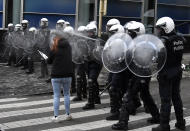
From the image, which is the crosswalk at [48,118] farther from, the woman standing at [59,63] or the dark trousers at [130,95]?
the woman standing at [59,63]

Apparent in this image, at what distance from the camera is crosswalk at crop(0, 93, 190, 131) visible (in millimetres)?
7594

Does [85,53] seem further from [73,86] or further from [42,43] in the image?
[42,43]

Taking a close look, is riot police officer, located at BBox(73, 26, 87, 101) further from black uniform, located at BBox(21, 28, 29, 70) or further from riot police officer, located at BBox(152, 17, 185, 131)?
black uniform, located at BBox(21, 28, 29, 70)

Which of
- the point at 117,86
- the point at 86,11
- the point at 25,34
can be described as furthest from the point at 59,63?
the point at 86,11

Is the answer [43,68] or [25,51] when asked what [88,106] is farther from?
[25,51]

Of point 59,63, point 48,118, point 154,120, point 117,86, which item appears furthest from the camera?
point 48,118

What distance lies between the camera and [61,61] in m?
7.76

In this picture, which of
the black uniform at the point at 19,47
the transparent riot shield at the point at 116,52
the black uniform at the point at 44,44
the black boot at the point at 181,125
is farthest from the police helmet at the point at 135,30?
the black uniform at the point at 19,47

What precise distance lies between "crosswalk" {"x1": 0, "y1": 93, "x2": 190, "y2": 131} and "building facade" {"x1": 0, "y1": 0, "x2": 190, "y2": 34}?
7.90 metres

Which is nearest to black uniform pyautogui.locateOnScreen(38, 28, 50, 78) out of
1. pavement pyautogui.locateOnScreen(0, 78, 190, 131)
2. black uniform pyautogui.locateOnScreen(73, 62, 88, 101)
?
pavement pyautogui.locateOnScreen(0, 78, 190, 131)

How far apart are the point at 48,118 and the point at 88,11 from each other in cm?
1185

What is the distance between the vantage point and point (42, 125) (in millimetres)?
7723

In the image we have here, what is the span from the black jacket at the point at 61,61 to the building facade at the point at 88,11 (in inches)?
374

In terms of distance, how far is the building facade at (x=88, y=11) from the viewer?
17.8m
